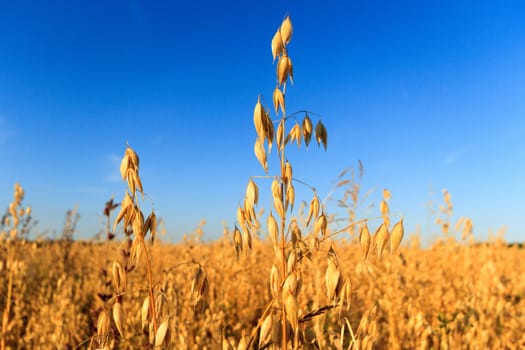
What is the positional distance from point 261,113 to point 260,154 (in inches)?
5.0

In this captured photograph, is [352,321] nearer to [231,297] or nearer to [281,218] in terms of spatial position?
[231,297]

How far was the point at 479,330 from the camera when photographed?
2725 millimetres

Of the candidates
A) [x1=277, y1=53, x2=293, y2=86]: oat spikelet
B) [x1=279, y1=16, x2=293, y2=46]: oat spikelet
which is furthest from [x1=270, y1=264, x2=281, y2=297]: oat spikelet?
[x1=279, y1=16, x2=293, y2=46]: oat spikelet

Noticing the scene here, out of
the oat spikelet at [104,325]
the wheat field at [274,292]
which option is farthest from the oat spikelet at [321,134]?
the oat spikelet at [104,325]

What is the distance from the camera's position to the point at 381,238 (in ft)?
4.11

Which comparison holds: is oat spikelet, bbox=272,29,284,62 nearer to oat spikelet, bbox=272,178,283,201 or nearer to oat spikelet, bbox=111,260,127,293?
oat spikelet, bbox=272,178,283,201

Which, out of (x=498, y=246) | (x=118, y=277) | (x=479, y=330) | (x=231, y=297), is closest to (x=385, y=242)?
(x=118, y=277)

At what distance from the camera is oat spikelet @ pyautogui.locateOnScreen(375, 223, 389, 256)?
1.24 m

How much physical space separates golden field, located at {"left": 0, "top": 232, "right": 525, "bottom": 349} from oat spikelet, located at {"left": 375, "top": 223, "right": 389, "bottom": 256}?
0.25m

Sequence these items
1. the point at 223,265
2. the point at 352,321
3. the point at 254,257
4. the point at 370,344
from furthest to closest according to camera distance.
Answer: the point at 254,257 < the point at 223,265 < the point at 352,321 < the point at 370,344

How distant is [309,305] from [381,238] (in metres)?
2.69

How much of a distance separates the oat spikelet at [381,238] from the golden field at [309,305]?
0.25m

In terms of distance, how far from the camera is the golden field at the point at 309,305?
264cm

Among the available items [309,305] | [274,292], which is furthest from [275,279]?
[309,305]
